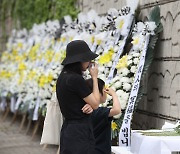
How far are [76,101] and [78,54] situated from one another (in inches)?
17.2

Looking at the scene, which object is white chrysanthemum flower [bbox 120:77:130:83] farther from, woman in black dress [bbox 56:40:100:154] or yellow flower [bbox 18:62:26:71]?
yellow flower [bbox 18:62:26:71]

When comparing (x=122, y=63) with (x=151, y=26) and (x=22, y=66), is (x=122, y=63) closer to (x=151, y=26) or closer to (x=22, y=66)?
(x=151, y=26)

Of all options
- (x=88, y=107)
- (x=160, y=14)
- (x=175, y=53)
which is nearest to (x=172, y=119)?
(x=175, y=53)

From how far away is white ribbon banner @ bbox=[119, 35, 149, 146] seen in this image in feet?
22.1

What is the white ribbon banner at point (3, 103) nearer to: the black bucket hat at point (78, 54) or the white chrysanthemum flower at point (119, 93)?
the white chrysanthemum flower at point (119, 93)

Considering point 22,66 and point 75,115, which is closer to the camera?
point 75,115

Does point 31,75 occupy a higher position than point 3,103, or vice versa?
point 31,75

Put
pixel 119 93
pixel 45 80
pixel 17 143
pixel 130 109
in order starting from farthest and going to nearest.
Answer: pixel 17 143 → pixel 45 80 → pixel 119 93 → pixel 130 109

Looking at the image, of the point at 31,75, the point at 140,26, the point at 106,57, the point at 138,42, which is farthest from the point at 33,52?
the point at 138,42

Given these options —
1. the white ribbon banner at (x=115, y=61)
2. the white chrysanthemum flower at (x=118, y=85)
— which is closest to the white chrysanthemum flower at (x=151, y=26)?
the white ribbon banner at (x=115, y=61)

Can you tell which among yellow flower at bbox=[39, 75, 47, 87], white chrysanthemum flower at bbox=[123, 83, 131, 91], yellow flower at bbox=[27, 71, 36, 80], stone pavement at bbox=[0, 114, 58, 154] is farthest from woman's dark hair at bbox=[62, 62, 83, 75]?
yellow flower at bbox=[27, 71, 36, 80]

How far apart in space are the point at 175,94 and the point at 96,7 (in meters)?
4.02

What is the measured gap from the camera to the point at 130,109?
696 centimetres

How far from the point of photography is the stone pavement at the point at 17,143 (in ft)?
29.9
